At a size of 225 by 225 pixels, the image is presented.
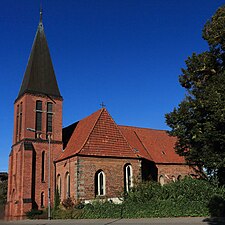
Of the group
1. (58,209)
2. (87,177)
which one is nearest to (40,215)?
(58,209)

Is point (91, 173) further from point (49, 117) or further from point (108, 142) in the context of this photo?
point (49, 117)

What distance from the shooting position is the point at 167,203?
2191 centimetres

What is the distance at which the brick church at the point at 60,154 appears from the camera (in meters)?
30.5

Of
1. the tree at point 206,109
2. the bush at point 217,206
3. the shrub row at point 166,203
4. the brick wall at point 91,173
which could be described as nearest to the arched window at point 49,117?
the brick wall at point 91,173

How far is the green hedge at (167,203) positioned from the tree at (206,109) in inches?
74.5

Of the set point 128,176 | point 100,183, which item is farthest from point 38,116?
point 128,176

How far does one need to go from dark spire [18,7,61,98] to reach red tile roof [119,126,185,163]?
32.5 feet

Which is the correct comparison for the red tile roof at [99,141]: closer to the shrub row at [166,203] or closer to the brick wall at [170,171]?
the shrub row at [166,203]

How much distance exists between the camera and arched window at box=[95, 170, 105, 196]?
30.3m

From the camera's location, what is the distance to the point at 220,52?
23438 millimetres

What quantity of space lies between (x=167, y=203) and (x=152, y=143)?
18649 mm

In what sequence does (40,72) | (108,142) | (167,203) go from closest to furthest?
(167,203), (108,142), (40,72)

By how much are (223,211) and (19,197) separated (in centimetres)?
1974

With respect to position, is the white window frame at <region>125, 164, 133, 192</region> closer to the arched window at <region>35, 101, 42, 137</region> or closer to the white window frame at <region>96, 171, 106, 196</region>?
the white window frame at <region>96, 171, 106, 196</region>
